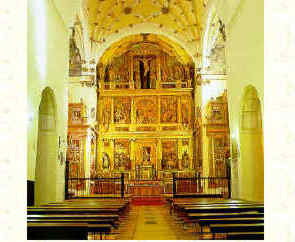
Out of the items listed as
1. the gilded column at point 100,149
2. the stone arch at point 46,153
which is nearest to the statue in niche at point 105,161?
the gilded column at point 100,149

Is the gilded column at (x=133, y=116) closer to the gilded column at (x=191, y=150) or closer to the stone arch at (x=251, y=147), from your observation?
the gilded column at (x=191, y=150)

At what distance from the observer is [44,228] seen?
4.24 m

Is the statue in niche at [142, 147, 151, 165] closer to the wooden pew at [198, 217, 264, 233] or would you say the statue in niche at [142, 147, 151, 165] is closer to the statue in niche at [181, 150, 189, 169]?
the statue in niche at [181, 150, 189, 169]

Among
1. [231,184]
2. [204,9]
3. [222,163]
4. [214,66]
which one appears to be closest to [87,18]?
[204,9]

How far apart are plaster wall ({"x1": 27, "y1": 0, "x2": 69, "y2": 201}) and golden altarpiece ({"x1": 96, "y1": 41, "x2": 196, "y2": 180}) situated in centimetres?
1066

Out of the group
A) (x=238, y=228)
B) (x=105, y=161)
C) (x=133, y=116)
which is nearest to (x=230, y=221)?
(x=238, y=228)

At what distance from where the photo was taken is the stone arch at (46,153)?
1113 cm

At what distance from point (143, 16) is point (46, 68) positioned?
11687mm

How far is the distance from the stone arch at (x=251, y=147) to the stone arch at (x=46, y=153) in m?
5.43

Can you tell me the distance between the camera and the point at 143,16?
2095 cm

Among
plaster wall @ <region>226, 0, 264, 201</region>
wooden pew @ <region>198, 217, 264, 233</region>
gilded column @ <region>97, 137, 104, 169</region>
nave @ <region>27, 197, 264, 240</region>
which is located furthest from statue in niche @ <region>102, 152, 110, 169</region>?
wooden pew @ <region>198, 217, 264, 233</region>

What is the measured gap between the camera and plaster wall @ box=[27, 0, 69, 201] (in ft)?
→ 29.8

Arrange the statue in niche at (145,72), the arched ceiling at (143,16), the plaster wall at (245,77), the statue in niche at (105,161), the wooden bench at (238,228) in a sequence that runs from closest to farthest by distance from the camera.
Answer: the wooden bench at (238,228) < the plaster wall at (245,77) < the arched ceiling at (143,16) < the statue in niche at (105,161) < the statue in niche at (145,72)

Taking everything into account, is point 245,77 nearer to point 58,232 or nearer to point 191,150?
point 58,232
